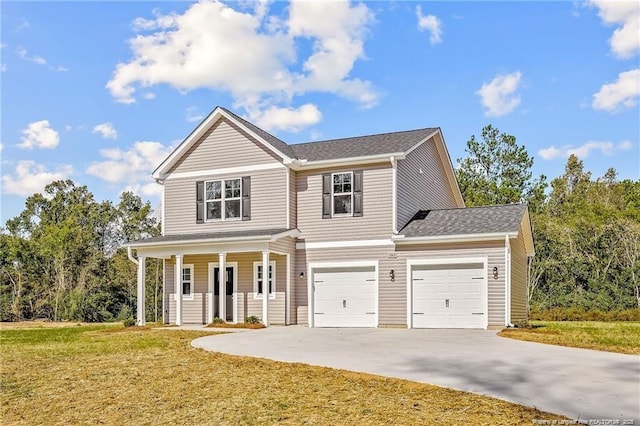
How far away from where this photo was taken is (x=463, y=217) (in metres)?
20.2

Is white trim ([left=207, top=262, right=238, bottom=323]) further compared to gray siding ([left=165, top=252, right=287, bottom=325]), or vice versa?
white trim ([left=207, top=262, right=238, bottom=323])

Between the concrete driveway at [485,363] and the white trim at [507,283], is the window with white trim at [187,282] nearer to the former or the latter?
the concrete driveway at [485,363]

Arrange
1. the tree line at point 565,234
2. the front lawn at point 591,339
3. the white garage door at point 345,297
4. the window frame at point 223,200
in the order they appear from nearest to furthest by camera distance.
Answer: the front lawn at point 591,339 < the white garage door at point 345,297 < the window frame at point 223,200 < the tree line at point 565,234

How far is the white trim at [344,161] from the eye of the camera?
65.3 feet

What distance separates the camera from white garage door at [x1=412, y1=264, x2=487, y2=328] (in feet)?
60.6

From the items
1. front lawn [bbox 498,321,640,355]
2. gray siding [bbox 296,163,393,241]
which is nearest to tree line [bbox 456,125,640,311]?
front lawn [bbox 498,321,640,355]

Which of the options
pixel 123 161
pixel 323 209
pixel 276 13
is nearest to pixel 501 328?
pixel 323 209

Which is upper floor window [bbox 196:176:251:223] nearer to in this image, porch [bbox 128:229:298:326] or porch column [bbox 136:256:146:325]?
porch [bbox 128:229:298:326]

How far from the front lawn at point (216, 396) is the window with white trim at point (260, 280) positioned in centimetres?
917

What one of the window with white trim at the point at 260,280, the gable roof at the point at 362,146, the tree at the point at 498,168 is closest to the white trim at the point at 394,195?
the gable roof at the point at 362,146

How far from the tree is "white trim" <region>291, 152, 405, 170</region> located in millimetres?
19895

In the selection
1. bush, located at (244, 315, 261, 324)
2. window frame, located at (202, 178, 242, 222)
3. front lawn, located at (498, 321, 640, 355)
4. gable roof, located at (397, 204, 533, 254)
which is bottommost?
bush, located at (244, 315, 261, 324)

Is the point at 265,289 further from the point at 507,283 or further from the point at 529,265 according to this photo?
the point at 529,265

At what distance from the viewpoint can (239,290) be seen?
2158cm
